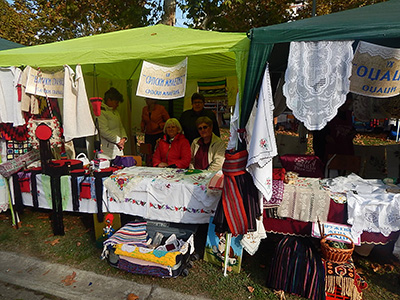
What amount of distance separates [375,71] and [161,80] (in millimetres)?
2154

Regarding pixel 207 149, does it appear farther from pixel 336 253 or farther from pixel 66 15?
pixel 66 15

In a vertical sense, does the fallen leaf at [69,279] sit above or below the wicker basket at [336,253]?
below

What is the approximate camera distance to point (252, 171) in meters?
2.54

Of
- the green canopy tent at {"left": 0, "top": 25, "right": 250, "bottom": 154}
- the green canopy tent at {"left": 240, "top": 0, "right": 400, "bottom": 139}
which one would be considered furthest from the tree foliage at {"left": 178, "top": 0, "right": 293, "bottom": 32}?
the green canopy tent at {"left": 240, "top": 0, "right": 400, "bottom": 139}

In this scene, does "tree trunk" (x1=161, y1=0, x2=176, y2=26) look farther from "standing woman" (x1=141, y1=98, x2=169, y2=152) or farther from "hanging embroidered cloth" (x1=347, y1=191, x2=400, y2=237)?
"hanging embroidered cloth" (x1=347, y1=191, x2=400, y2=237)

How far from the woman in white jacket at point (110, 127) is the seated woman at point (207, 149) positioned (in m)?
1.72

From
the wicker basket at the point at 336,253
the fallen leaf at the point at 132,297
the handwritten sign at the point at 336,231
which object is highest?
the handwritten sign at the point at 336,231

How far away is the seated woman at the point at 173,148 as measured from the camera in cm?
393

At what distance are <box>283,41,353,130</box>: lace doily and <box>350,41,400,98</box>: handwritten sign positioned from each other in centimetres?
19

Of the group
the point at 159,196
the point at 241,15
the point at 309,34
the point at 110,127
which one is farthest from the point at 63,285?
the point at 241,15

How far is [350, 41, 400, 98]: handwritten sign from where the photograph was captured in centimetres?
227

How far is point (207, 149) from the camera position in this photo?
3.93 m

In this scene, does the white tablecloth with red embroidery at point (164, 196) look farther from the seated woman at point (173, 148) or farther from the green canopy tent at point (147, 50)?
the green canopy tent at point (147, 50)

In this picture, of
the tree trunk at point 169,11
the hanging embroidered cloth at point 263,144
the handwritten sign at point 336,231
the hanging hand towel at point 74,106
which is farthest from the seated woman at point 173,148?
the tree trunk at point 169,11
